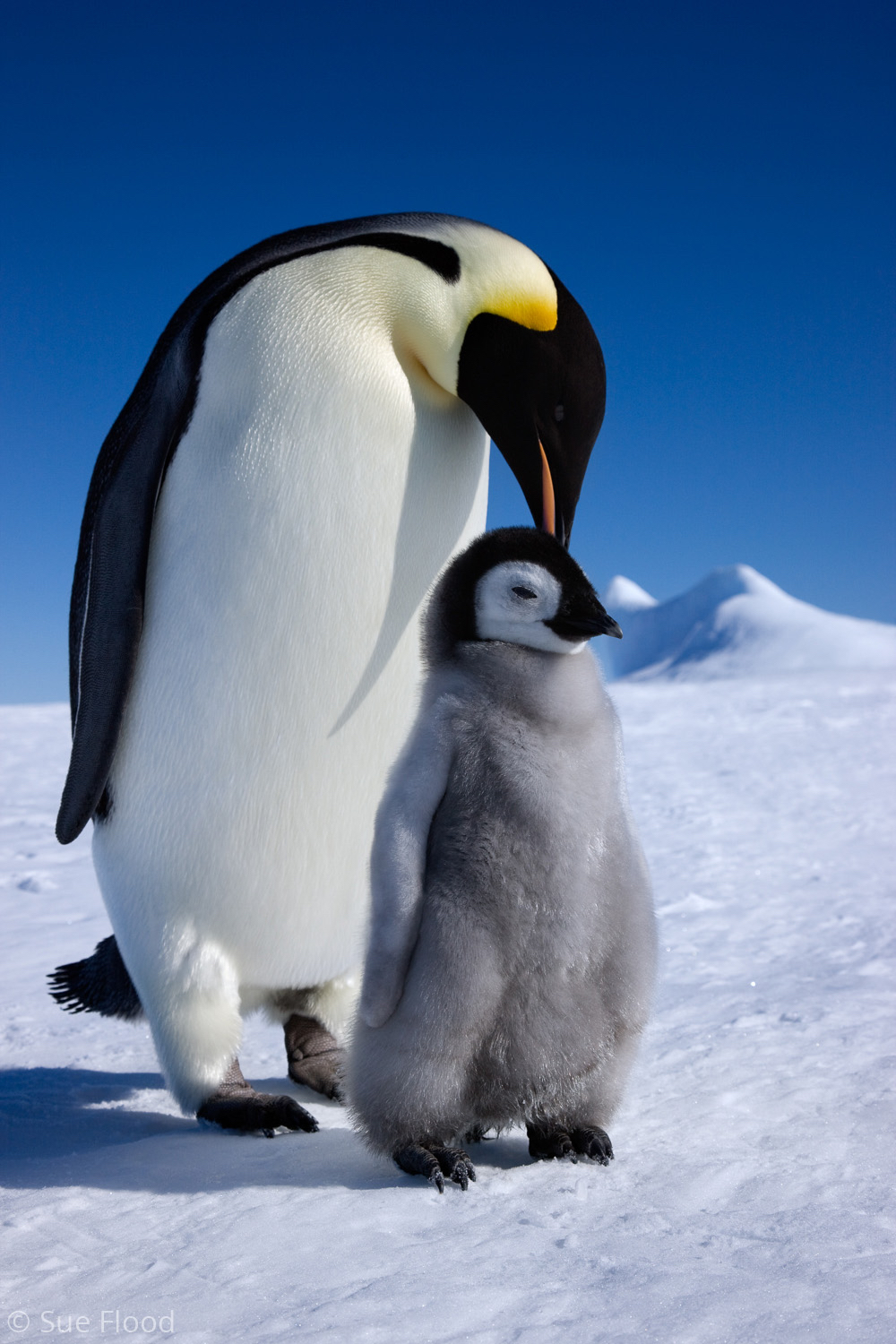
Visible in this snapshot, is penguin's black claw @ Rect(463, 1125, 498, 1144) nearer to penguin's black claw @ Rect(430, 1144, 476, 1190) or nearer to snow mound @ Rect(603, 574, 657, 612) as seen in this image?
penguin's black claw @ Rect(430, 1144, 476, 1190)

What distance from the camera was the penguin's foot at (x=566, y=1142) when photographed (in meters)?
1.53

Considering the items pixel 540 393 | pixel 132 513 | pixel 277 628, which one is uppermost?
pixel 540 393

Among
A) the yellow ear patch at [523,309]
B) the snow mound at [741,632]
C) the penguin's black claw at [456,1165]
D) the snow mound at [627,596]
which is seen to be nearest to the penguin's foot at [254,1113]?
the penguin's black claw at [456,1165]

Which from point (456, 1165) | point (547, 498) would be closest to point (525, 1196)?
point (456, 1165)

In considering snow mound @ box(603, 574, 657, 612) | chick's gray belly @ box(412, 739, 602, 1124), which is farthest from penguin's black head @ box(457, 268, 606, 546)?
snow mound @ box(603, 574, 657, 612)

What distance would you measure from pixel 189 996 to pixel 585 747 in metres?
0.95

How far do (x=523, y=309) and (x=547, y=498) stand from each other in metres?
0.35

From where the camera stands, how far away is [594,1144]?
5.00ft

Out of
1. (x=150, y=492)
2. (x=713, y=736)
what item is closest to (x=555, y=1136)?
(x=150, y=492)

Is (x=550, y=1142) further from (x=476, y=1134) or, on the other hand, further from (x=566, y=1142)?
(x=476, y=1134)

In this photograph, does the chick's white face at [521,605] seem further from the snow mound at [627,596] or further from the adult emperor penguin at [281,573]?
the snow mound at [627,596]

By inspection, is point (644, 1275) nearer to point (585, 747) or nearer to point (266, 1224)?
point (266, 1224)

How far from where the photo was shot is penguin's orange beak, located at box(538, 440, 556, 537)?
2043 millimetres

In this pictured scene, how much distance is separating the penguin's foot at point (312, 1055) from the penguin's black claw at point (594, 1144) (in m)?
0.70
